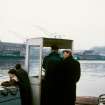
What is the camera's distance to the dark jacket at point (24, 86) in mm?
4812

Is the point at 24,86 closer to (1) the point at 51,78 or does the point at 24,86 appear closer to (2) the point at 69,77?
(1) the point at 51,78

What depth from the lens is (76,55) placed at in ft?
21.8

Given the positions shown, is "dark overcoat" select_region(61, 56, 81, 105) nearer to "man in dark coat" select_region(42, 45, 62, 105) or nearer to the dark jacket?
"man in dark coat" select_region(42, 45, 62, 105)

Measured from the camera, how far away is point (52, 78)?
16.4 feet

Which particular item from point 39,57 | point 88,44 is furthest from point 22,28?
point 39,57

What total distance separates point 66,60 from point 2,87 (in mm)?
1029

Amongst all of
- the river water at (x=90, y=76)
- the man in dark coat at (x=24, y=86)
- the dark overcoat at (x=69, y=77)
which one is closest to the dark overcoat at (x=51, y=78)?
the dark overcoat at (x=69, y=77)

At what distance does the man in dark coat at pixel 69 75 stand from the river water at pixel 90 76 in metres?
1.43

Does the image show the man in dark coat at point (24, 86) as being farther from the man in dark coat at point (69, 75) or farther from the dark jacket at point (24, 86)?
the man in dark coat at point (69, 75)

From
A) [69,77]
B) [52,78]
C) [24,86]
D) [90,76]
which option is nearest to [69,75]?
[69,77]

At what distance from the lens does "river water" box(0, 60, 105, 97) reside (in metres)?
6.39

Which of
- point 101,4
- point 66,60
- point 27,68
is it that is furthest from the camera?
point 101,4

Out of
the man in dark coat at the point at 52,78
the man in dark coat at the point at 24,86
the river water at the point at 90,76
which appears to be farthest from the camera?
the river water at the point at 90,76

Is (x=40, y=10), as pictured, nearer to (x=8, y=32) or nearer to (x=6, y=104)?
(x=8, y=32)
